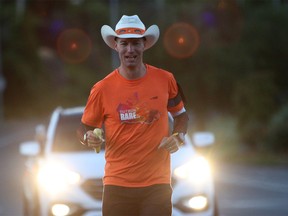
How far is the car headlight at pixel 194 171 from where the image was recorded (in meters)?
10.6

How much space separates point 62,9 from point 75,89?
29101 mm

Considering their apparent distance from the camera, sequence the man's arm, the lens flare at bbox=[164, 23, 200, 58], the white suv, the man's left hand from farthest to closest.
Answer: the lens flare at bbox=[164, 23, 200, 58]
the white suv
the man's arm
the man's left hand

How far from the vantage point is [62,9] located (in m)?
→ 106

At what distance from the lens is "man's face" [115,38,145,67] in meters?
6.46

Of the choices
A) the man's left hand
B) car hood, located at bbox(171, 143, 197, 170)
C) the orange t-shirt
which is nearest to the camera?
the man's left hand

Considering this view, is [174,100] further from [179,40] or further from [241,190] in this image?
[179,40]

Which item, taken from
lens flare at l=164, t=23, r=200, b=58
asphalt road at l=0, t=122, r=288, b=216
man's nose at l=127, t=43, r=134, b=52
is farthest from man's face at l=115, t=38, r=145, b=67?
lens flare at l=164, t=23, r=200, b=58

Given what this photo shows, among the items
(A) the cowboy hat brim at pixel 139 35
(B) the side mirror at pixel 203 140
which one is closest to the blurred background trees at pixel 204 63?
(B) the side mirror at pixel 203 140

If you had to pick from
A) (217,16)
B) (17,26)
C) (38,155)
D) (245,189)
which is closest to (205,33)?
(217,16)

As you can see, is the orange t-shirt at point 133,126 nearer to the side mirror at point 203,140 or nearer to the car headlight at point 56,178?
the car headlight at point 56,178

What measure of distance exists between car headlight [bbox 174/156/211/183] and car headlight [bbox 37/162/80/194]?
3.45ft

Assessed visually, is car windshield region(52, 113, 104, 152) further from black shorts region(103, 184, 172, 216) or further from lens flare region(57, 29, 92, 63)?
lens flare region(57, 29, 92, 63)

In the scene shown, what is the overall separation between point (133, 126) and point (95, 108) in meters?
0.28

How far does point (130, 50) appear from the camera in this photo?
6457mm
